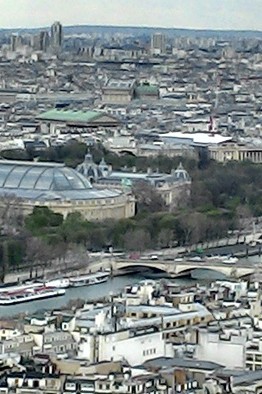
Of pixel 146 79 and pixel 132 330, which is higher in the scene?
pixel 132 330

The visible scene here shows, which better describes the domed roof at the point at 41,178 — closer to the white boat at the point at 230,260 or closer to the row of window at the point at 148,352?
the white boat at the point at 230,260

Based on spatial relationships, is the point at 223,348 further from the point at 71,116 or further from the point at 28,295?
the point at 71,116

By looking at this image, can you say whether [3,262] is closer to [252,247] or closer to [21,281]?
[21,281]

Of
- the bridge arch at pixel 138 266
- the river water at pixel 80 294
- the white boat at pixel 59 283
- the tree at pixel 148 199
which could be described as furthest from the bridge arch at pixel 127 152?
the white boat at pixel 59 283

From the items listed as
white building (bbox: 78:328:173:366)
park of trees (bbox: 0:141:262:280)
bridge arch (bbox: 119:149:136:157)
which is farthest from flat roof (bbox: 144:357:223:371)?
bridge arch (bbox: 119:149:136:157)

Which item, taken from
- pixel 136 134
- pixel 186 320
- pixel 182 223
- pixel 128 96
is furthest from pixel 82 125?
pixel 186 320

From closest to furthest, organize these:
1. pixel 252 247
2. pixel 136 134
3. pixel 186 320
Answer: pixel 186 320 → pixel 252 247 → pixel 136 134

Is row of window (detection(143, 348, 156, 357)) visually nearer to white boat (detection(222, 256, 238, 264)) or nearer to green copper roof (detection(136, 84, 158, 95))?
white boat (detection(222, 256, 238, 264))
